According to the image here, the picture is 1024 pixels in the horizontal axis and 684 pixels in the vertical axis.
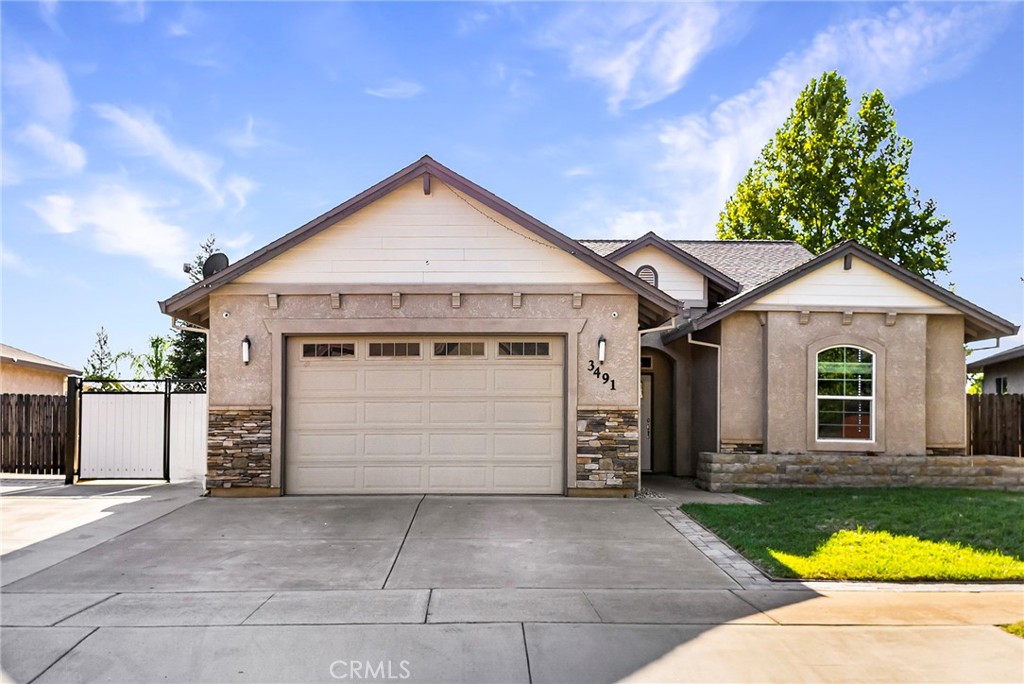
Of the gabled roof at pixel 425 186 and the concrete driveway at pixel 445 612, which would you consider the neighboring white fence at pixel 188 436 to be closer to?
the gabled roof at pixel 425 186

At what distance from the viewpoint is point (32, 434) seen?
14.2 meters

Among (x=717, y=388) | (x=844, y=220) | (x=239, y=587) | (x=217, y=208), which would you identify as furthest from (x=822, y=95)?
(x=239, y=587)

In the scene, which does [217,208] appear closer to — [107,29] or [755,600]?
[107,29]

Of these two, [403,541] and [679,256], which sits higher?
[679,256]

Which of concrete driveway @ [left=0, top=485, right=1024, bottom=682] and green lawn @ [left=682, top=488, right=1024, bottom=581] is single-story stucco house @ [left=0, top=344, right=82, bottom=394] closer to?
concrete driveway @ [left=0, top=485, right=1024, bottom=682]

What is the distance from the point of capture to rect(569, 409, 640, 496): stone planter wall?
441 inches

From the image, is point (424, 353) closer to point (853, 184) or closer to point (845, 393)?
point (845, 393)

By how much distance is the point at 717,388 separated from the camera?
13102 millimetres

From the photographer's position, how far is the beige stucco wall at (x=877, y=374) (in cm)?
1279

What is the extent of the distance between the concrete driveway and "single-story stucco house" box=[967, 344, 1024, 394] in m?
16.5

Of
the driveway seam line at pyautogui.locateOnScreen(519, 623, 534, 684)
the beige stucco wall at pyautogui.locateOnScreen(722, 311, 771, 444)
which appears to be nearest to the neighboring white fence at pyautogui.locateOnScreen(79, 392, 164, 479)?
the driveway seam line at pyautogui.locateOnScreen(519, 623, 534, 684)

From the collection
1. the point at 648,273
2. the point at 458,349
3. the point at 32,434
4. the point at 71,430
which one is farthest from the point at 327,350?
the point at 32,434

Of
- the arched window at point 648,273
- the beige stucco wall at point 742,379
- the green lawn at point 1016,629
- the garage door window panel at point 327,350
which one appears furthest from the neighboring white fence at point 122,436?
the green lawn at point 1016,629

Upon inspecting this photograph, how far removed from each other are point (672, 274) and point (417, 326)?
6.39 m
